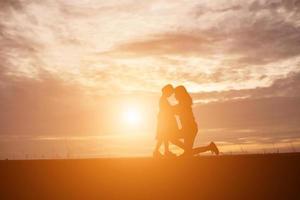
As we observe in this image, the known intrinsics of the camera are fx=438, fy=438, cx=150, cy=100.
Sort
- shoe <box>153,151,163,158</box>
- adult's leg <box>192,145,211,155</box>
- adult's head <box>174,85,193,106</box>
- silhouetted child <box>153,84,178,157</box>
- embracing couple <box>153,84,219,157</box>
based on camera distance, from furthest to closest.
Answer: shoe <box>153,151,163,158</box>
silhouetted child <box>153,84,178,157</box>
adult's leg <box>192,145,211,155</box>
embracing couple <box>153,84,219,157</box>
adult's head <box>174,85,193,106</box>

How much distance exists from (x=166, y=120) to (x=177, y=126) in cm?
42

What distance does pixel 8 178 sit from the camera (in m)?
9.45

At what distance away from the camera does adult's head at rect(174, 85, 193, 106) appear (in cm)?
1348

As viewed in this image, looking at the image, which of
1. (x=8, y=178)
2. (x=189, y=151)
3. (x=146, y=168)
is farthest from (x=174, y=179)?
(x=189, y=151)

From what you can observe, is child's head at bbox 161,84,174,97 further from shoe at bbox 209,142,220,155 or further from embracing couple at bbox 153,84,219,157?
shoe at bbox 209,142,220,155

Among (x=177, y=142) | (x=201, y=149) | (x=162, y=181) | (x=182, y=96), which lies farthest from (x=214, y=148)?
(x=162, y=181)

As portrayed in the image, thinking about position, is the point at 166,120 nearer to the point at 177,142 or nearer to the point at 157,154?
the point at 177,142

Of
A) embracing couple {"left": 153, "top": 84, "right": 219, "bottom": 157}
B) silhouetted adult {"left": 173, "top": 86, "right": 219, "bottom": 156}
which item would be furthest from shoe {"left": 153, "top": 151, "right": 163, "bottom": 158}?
silhouetted adult {"left": 173, "top": 86, "right": 219, "bottom": 156}

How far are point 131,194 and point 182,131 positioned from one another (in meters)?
6.69

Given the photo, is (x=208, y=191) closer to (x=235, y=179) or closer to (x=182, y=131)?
(x=235, y=179)

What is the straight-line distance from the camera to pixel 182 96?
44.3 ft

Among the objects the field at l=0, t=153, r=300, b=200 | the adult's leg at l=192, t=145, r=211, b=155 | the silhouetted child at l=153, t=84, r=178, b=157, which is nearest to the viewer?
the field at l=0, t=153, r=300, b=200

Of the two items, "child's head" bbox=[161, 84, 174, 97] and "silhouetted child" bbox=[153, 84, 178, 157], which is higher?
"child's head" bbox=[161, 84, 174, 97]

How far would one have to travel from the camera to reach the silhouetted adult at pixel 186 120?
13523 millimetres
